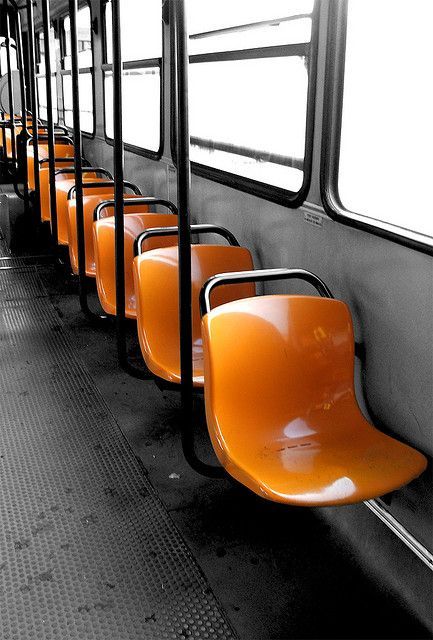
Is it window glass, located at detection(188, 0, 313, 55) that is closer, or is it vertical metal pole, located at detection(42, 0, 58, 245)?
window glass, located at detection(188, 0, 313, 55)

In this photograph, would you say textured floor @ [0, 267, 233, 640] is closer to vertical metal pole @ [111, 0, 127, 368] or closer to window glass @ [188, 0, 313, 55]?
vertical metal pole @ [111, 0, 127, 368]

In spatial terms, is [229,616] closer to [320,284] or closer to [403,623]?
[403,623]

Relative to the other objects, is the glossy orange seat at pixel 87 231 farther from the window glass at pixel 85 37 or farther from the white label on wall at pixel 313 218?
the window glass at pixel 85 37

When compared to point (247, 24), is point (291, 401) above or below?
below

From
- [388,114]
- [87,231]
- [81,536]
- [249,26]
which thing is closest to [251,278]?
[388,114]

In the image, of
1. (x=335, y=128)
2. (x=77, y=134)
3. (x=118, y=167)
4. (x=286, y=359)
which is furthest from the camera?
(x=77, y=134)

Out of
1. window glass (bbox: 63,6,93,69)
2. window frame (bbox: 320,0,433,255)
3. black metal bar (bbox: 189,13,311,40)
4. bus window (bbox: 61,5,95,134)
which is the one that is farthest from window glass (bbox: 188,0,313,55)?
window glass (bbox: 63,6,93,69)

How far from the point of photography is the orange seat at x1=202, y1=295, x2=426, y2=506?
1833 millimetres

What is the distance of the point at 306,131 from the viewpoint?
242cm

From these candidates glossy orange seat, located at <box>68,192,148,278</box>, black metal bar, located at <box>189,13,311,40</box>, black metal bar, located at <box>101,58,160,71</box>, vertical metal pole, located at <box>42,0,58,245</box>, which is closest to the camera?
black metal bar, located at <box>189,13,311,40</box>

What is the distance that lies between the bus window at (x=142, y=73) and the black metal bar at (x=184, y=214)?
2494 millimetres

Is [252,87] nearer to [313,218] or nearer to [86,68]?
[313,218]

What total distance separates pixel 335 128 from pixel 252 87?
80cm

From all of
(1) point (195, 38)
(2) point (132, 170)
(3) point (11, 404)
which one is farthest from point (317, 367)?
(2) point (132, 170)
